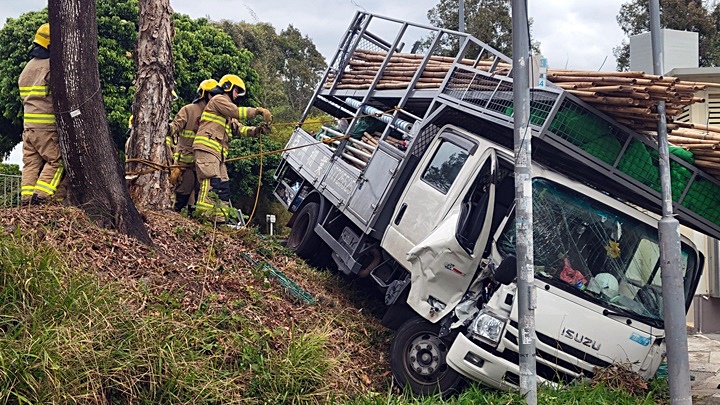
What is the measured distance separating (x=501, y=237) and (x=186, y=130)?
4519mm

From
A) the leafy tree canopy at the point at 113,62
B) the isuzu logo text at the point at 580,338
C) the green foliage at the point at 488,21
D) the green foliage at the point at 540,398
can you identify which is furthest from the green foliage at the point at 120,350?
the green foliage at the point at 488,21

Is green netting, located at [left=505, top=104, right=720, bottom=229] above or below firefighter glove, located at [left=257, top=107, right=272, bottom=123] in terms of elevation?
above

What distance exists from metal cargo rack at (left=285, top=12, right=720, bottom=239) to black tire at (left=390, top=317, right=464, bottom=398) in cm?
160

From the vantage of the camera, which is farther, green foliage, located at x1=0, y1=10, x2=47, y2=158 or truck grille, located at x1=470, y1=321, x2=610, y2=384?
green foliage, located at x1=0, y1=10, x2=47, y2=158

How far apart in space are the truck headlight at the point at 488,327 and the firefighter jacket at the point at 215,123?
399 cm

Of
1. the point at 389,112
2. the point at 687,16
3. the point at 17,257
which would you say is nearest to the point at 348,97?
the point at 389,112

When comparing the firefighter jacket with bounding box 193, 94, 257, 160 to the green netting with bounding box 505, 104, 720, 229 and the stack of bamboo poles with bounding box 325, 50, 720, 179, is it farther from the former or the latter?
the green netting with bounding box 505, 104, 720, 229

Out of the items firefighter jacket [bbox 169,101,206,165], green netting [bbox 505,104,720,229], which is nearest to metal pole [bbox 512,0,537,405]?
green netting [bbox 505,104,720,229]

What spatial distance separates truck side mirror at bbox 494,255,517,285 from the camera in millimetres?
7012

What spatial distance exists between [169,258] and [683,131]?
516 cm

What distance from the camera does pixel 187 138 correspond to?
1020 cm

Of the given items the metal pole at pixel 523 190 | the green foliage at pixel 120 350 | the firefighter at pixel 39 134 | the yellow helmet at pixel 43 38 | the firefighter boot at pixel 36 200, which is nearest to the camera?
the green foliage at pixel 120 350

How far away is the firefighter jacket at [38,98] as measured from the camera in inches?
312

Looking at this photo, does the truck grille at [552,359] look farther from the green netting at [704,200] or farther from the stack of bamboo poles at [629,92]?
the stack of bamboo poles at [629,92]
